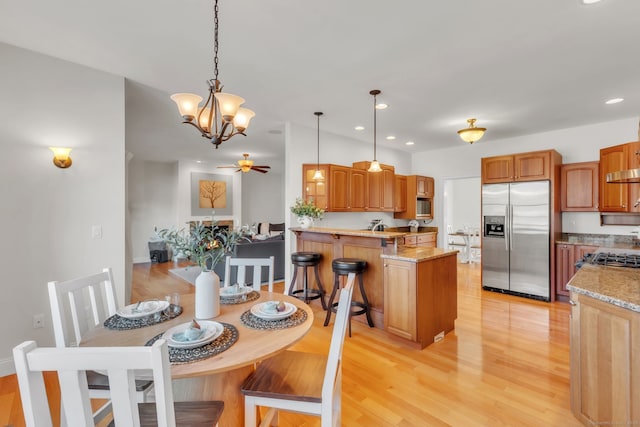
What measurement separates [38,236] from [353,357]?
3057 mm

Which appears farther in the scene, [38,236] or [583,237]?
[583,237]

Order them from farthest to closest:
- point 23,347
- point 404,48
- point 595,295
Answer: point 404,48
point 595,295
point 23,347

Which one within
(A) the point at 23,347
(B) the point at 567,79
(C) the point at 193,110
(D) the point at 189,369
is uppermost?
(B) the point at 567,79

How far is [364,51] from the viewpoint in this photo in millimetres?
2602

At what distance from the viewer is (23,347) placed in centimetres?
77

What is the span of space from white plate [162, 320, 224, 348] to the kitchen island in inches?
81.2

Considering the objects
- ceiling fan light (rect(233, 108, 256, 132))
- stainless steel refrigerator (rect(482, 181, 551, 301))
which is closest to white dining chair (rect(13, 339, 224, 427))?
ceiling fan light (rect(233, 108, 256, 132))

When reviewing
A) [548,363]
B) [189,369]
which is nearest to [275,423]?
[189,369]

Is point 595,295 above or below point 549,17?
below

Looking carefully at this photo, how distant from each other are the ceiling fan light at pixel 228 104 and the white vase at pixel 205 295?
3.41 ft

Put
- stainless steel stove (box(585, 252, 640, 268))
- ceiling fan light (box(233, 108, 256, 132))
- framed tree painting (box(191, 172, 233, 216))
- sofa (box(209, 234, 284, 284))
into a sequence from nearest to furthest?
ceiling fan light (box(233, 108, 256, 132)) < stainless steel stove (box(585, 252, 640, 268)) < sofa (box(209, 234, 284, 284)) < framed tree painting (box(191, 172, 233, 216))

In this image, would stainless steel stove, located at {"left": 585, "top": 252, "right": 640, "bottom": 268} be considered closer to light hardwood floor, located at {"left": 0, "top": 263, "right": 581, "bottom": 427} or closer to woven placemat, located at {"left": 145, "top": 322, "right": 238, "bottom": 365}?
light hardwood floor, located at {"left": 0, "top": 263, "right": 581, "bottom": 427}

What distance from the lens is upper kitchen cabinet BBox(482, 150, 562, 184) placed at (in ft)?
14.8

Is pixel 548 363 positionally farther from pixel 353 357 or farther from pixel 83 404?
pixel 83 404
